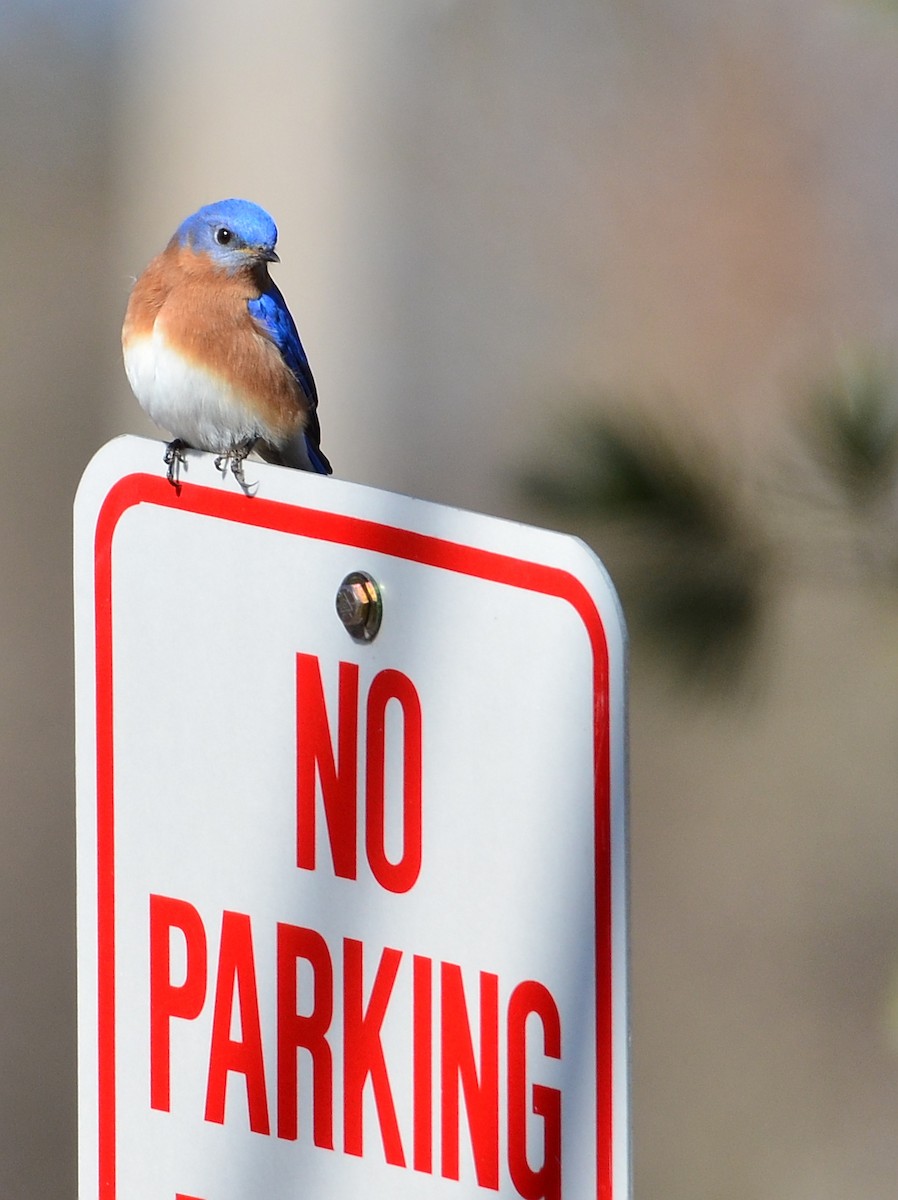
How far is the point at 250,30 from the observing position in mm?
4438

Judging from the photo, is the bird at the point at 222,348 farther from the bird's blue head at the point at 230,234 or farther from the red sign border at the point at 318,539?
the red sign border at the point at 318,539

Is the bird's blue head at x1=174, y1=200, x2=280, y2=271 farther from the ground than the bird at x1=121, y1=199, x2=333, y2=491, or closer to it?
farther from the ground

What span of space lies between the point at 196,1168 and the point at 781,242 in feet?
8.02

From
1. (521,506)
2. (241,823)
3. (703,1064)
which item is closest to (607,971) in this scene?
(241,823)

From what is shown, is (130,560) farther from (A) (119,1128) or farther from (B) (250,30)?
(B) (250,30)

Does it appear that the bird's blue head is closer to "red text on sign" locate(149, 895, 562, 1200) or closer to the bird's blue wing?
the bird's blue wing

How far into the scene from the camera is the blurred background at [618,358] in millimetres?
2918

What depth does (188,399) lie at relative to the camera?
6.17 ft

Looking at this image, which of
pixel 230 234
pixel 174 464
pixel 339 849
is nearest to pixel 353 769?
pixel 339 849

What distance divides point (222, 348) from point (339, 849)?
3.89ft

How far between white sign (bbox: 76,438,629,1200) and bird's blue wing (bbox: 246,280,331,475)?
0.99 m

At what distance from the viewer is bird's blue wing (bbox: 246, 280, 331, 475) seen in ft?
6.48

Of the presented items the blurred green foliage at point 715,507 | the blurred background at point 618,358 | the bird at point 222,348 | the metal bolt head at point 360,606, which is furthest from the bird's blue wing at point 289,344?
the metal bolt head at point 360,606

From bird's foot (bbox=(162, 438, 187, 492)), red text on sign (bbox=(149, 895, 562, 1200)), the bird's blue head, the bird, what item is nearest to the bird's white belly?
the bird
